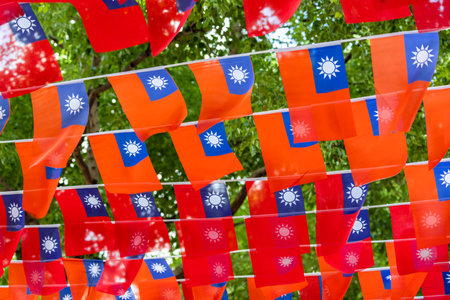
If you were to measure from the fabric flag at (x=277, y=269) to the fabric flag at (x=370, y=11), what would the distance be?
63.2 inches

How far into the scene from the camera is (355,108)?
3074mm

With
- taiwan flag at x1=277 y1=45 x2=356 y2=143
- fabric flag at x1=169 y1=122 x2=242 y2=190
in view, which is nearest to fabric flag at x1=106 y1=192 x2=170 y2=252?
fabric flag at x1=169 y1=122 x2=242 y2=190

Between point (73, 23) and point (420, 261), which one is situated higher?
point (73, 23)

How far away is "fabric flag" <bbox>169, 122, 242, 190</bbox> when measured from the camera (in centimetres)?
322

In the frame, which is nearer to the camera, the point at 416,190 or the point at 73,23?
the point at 416,190

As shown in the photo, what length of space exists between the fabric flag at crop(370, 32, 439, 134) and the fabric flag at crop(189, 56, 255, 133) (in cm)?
64

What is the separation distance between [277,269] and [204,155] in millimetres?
866

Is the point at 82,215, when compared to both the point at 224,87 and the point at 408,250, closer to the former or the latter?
the point at 224,87

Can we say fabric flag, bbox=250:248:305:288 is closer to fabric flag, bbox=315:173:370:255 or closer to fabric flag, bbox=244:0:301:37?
fabric flag, bbox=315:173:370:255

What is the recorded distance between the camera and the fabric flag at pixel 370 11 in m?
2.41

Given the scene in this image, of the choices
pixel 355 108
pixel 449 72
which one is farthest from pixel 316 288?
pixel 449 72

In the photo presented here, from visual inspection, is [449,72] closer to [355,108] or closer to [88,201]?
[355,108]

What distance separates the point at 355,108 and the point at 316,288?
126 centimetres

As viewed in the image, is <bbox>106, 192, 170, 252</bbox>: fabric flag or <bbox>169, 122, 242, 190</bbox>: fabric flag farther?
<bbox>106, 192, 170, 252</bbox>: fabric flag
